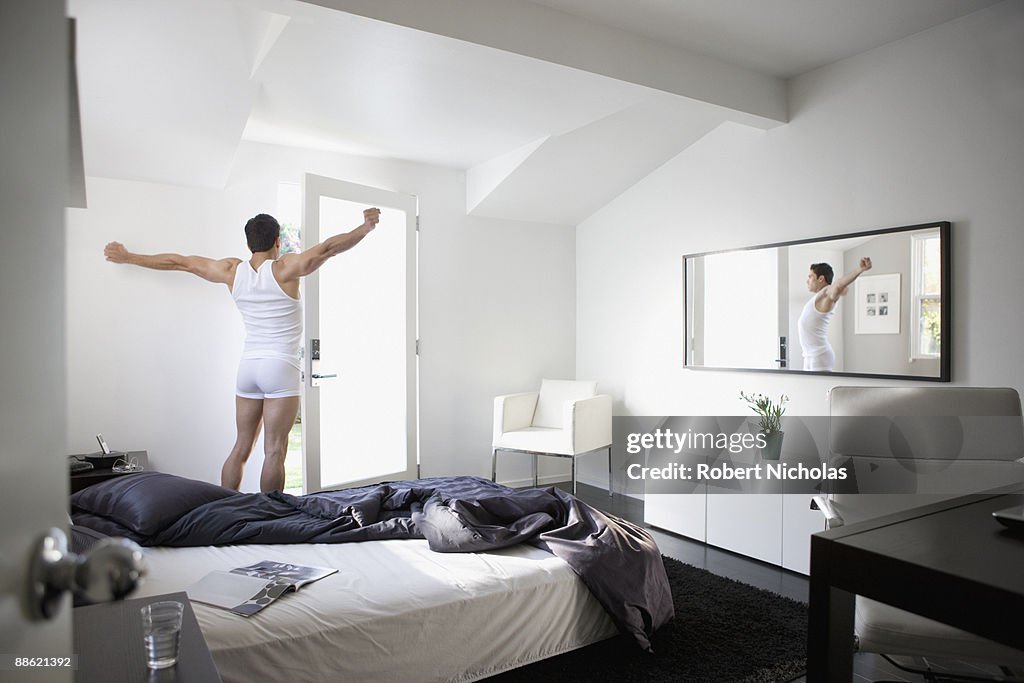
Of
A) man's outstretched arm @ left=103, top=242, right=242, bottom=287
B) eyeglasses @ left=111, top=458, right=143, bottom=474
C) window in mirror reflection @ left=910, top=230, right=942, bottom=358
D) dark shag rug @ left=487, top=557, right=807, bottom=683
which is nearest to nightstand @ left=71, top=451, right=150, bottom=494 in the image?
eyeglasses @ left=111, top=458, right=143, bottom=474

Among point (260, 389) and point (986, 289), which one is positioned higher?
point (986, 289)

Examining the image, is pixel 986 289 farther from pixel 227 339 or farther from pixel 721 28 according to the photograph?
pixel 227 339

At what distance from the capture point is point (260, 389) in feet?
12.0

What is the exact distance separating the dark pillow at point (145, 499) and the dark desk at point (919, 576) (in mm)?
2166

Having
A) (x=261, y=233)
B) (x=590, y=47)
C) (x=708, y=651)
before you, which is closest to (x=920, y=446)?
(x=708, y=651)

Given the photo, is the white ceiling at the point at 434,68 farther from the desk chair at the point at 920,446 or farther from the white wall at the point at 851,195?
the desk chair at the point at 920,446

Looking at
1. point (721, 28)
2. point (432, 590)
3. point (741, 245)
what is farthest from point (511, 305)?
point (432, 590)

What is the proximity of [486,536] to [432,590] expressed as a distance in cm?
37

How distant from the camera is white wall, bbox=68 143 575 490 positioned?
3.74 meters

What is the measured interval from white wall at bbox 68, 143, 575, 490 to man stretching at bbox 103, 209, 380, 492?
0.24 metres

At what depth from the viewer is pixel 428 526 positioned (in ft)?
8.14

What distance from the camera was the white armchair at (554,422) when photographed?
14.6ft

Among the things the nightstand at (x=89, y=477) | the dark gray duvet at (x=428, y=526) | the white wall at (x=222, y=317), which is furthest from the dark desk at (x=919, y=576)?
the white wall at (x=222, y=317)

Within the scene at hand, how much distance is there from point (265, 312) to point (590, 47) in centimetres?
216
